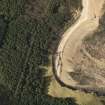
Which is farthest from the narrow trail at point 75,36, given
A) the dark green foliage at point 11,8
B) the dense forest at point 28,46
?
the dark green foliage at point 11,8

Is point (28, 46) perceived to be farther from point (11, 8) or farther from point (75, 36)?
point (75, 36)

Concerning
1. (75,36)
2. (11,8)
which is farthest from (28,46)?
(75,36)

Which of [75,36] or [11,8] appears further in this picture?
[75,36]

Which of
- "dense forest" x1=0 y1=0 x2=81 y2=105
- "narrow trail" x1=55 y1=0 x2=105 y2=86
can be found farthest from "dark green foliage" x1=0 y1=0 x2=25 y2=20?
"narrow trail" x1=55 y1=0 x2=105 y2=86

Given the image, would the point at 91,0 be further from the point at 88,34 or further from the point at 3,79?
the point at 3,79

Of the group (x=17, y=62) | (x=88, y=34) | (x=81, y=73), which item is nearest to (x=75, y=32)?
(x=88, y=34)

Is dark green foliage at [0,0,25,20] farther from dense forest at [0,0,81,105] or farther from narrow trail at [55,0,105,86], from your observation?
narrow trail at [55,0,105,86]

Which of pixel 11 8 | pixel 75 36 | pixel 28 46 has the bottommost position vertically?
pixel 28 46
